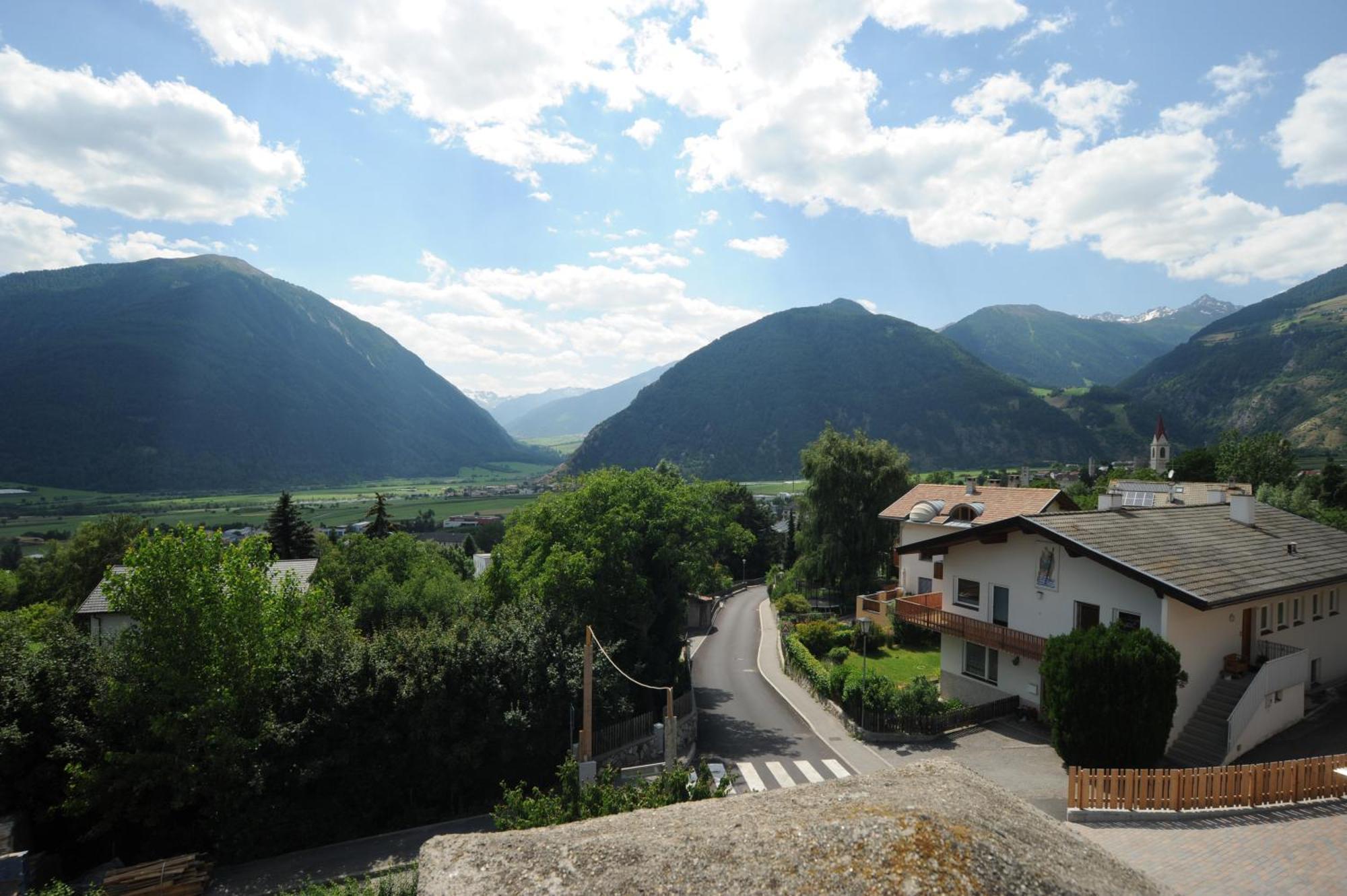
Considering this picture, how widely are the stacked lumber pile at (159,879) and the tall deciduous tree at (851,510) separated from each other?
3953 cm

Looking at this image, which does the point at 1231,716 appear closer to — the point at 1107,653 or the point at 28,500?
the point at 1107,653

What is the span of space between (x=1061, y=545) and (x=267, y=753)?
26107mm

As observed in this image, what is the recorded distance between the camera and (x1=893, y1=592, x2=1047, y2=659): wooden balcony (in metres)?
23.9

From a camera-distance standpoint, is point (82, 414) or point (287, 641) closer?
point (287, 641)

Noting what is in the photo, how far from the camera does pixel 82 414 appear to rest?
630 feet

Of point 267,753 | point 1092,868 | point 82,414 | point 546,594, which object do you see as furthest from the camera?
point 82,414

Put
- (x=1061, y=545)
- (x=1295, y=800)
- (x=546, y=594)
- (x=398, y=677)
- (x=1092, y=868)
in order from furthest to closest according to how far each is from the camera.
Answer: (x=546, y=594) < (x=1061, y=545) < (x=398, y=677) < (x=1295, y=800) < (x=1092, y=868)

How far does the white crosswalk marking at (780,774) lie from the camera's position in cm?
2155

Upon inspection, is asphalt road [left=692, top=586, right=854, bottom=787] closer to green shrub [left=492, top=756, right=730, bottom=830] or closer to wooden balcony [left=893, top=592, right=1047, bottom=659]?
wooden balcony [left=893, top=592, right=1047, bottom=659]

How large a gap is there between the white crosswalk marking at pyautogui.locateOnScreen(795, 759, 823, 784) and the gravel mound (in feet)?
59.5

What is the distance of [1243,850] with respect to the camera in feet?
38.9

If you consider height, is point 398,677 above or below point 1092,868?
below

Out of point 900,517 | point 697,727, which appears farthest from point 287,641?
point 900,517

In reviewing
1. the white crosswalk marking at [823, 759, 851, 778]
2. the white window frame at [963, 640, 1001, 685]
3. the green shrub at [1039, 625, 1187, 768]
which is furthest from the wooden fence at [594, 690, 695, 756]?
the green shrub at [1039, 625, 1187, 768]
